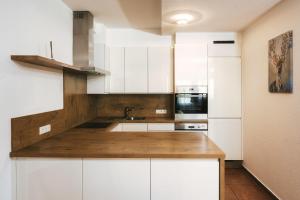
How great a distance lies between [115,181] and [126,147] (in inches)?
11.7

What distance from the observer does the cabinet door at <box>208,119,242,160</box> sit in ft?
12.9

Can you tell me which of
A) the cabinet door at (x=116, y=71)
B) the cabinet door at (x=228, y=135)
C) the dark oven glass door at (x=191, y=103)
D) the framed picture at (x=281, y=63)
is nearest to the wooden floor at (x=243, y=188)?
the cabinet door at (x=228, y=135)

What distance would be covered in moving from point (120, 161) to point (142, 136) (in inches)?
25.9

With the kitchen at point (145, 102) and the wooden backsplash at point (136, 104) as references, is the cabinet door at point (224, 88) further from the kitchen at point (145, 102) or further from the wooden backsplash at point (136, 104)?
the wooden backsplash at point (136, 104)

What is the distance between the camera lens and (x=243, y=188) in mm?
3223

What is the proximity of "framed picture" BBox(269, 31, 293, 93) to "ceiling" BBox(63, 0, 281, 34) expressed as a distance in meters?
0.49

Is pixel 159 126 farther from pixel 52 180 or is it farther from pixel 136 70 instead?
pixel 52 180

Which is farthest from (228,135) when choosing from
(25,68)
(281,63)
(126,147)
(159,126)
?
(25,68)

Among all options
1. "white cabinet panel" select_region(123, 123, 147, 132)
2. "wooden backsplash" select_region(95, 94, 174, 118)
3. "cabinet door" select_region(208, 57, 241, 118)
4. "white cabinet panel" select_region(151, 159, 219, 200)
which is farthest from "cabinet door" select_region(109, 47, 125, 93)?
"white cabinet panel" select_region(151, 159, 219, 200)

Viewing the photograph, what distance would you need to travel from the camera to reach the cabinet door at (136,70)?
402 centimetres

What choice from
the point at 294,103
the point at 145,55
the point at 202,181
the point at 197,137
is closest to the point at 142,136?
the point at 197,137

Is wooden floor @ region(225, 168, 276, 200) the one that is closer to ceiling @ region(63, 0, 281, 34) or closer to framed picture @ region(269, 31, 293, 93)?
framed picture @ region(269, 31, 293, 93)

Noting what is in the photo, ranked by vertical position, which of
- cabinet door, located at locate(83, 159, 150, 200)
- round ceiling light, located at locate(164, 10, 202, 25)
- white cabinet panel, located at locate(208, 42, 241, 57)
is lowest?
cabinet door, located at locate(83, 159, 150, 200)

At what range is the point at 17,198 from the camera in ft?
5.96
